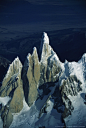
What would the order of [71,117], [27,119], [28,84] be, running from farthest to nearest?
1. [28,84]
2. [27,119]
3. [71,117]

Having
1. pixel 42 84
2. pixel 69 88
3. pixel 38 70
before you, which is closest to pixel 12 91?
pixel 42 84

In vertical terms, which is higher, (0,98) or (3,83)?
(3,83)

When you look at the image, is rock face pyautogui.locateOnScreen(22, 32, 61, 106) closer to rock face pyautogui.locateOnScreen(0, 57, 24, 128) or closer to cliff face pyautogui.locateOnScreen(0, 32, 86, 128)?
cliff face pyautogui.locateOnScreen(0, 32, 86, 128)

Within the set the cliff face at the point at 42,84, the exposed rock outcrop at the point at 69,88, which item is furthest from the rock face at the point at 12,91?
the exposed rock outcrop at the point at 69,88

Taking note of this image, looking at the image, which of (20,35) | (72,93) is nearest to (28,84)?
(72,93)

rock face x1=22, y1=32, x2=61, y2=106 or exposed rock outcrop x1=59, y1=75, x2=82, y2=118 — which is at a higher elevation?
rock face x1=22, y1=32, x2=61, y2=106

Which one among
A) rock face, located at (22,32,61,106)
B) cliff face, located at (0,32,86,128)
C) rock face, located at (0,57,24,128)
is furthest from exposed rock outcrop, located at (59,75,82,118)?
rock face, located at (0,57,24,128)

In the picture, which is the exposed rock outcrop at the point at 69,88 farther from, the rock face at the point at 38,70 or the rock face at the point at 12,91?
the rock face at the point at 12,91

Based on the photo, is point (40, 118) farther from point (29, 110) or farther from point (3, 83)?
point (3, 83)
